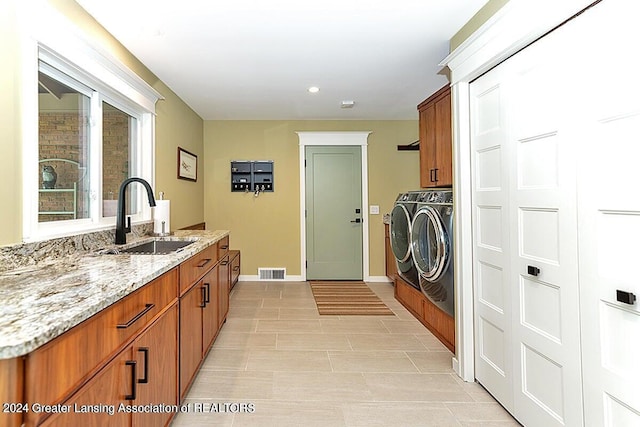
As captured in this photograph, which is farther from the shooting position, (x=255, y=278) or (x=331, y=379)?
(x=255, y=278)

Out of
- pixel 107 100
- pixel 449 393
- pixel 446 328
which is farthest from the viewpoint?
pixel 446 328

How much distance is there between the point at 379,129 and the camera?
5.04 m

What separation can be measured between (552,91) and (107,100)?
2.79 m

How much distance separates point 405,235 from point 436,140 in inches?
44.0

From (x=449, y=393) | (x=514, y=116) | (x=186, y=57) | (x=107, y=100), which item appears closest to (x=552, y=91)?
(x=514, y=116)

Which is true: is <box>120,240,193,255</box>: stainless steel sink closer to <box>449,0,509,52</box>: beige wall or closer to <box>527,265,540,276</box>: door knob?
<box>527,265,540,276</box>: door knob

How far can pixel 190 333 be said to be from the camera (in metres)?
1.96

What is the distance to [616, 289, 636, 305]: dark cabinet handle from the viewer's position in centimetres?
115

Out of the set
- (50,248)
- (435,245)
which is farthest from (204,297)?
(435,245)

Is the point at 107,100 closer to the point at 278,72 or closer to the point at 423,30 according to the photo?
the point at 278,72

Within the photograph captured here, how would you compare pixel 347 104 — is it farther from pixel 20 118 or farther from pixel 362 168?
pixel 20 118

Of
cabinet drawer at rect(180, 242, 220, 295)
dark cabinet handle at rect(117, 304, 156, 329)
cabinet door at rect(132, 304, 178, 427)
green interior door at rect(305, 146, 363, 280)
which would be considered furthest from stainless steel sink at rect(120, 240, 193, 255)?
green interior door at rect(305, 146, 363, 280)

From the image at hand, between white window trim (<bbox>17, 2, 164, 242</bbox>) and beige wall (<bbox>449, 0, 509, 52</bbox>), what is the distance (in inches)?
92.9

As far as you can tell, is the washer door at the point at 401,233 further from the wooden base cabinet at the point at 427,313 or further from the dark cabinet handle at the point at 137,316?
the dark cabinet handle at the point at 137,316
